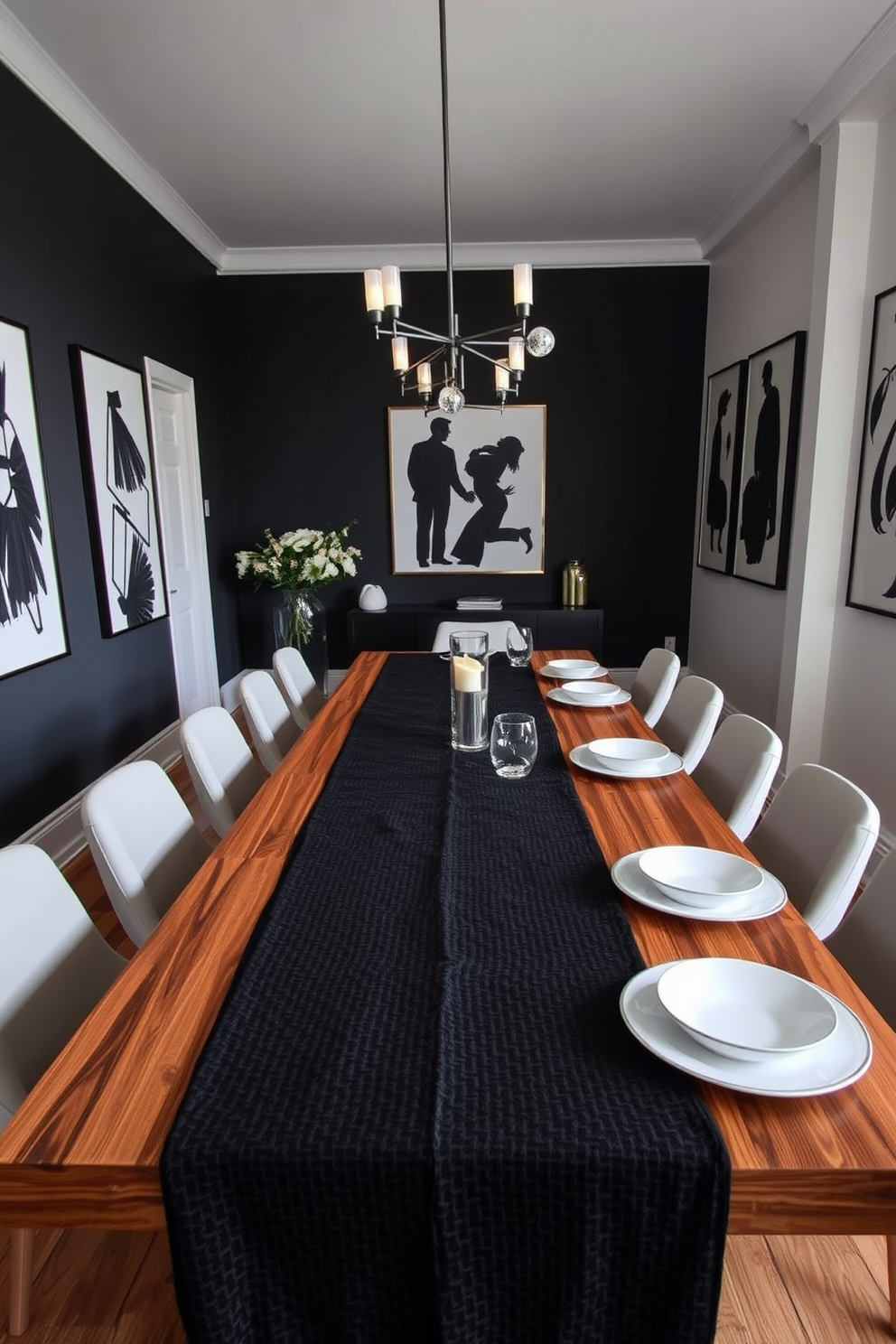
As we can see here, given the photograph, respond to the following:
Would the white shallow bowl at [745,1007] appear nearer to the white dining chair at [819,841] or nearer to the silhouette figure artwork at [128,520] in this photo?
the white dining chair at [819,841]

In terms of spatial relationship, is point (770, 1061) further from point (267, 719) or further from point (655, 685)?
point (655, 685)

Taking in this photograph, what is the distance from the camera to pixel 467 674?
6.44 ft

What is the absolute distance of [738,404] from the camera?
4.24m

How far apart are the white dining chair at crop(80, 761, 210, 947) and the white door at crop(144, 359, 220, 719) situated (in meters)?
2.54

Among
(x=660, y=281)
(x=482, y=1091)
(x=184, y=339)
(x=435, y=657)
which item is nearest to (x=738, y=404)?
(x=660, y=281)

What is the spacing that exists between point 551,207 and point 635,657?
271 cm

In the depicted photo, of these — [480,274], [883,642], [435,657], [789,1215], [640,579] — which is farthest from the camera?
[640,579]

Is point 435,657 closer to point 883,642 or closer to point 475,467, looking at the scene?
point 883,642

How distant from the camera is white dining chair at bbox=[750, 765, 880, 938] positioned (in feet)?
A: 4.61

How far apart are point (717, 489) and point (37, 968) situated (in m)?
4.35

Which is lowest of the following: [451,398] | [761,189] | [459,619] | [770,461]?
[459,619]

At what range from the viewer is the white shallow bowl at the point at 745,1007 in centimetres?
87

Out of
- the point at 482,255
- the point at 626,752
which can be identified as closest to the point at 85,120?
the point at 482,255

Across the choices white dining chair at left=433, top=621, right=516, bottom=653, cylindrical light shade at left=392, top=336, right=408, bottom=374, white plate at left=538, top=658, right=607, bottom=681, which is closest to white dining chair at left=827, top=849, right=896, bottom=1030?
white plate at left=538, top=658, right=607, bottom=681
